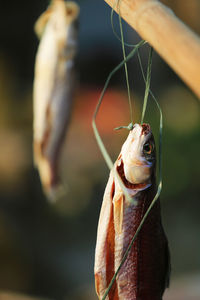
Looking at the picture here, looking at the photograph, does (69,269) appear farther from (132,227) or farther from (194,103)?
(132,227)

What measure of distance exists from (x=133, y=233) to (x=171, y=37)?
A: 1.00 ft

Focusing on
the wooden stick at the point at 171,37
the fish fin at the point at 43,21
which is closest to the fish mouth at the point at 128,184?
the wooden stick at the point at 171,37

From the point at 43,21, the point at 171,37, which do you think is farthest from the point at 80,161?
the point at 171,37

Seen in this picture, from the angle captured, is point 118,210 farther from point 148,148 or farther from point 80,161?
point 80,161

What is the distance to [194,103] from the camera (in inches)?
153

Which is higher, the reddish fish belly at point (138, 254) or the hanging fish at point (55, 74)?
the hanging fish at point (55, 74)

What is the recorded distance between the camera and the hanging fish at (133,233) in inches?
30.2

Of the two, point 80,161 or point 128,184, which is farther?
point 80,161

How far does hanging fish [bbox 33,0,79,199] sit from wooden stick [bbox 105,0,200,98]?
69 cm

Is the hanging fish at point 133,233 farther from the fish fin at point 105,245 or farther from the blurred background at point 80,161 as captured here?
the blurred background at point 80,161

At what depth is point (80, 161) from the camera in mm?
3932

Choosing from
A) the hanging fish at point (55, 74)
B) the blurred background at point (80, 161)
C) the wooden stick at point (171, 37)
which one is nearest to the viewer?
the wooden stick at point (171, 37)

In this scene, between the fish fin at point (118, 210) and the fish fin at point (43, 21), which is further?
the fish fin at point (43, 21)

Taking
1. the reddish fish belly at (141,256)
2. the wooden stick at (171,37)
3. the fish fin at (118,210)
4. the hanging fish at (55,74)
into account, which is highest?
the hanging fish at (55,74)
